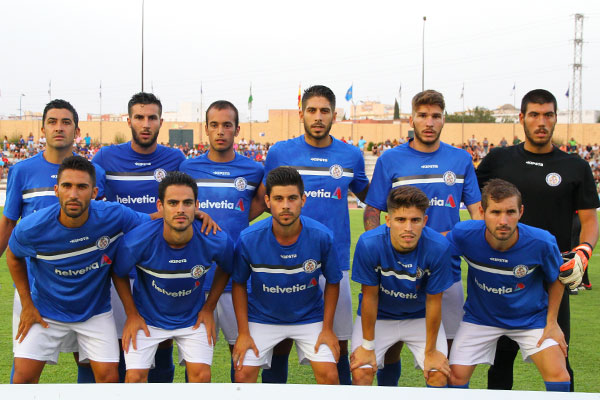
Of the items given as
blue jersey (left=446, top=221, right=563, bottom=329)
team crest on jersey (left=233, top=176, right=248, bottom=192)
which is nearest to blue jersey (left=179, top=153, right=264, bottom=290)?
team crest on jersey (left=233, top=176, right=248, bottom=192)

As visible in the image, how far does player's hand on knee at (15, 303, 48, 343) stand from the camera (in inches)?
155

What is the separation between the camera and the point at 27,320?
394 cm

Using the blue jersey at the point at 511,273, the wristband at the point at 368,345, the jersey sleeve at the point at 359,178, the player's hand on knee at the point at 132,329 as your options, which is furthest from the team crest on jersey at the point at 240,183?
the blue jersey at the point at 511,273

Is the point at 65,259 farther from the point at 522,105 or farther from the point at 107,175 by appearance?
the point at 522,105

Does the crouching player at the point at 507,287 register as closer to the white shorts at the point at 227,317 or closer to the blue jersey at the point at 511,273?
the blue jersey at the point at 511,273

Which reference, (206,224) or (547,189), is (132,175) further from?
(547,189)

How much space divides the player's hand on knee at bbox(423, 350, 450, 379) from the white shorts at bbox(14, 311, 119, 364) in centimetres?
204

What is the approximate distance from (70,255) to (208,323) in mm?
1006

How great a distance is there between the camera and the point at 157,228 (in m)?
3.99

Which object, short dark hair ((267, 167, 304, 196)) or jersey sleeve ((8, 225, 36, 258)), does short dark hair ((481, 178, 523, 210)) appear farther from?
jersey sleeve ((8, 225, 36, 258))

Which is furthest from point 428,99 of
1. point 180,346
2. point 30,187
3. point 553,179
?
point 30,187

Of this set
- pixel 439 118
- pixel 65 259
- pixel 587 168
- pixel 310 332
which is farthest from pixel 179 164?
pixel 587 168

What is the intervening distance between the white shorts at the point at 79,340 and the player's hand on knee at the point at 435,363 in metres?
2.04

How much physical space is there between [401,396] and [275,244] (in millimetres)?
2054
